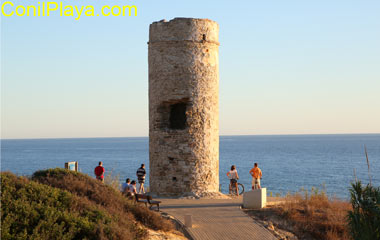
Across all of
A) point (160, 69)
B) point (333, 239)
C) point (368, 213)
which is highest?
point (160, 69)

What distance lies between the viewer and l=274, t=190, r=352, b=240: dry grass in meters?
13.6

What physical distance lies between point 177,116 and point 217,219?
499 cm

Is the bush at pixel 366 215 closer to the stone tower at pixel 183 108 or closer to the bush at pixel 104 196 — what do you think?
the bush at pixel 104 196

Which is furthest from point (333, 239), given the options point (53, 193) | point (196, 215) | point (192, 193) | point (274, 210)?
point (53, 193)

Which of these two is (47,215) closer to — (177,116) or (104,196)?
(104,196)

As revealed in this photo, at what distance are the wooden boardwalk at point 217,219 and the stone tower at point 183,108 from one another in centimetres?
100

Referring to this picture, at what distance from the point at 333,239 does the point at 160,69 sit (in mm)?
8026

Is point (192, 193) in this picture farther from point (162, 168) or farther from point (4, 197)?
point (4, 197)

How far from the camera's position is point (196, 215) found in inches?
562

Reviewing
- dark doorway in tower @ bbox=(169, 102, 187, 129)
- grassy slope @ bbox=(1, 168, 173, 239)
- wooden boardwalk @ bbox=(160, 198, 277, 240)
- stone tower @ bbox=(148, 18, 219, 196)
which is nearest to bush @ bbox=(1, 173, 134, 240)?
grassy slope @ bbox=(1, 168, 173, 239)

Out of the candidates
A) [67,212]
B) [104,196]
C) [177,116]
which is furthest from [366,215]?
[177,116]

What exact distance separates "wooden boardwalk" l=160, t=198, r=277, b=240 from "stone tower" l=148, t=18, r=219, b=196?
100 centimetres

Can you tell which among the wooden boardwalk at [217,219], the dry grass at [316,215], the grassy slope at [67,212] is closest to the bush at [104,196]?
the grassy slope at [67,212]

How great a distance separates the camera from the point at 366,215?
35.9 ft
